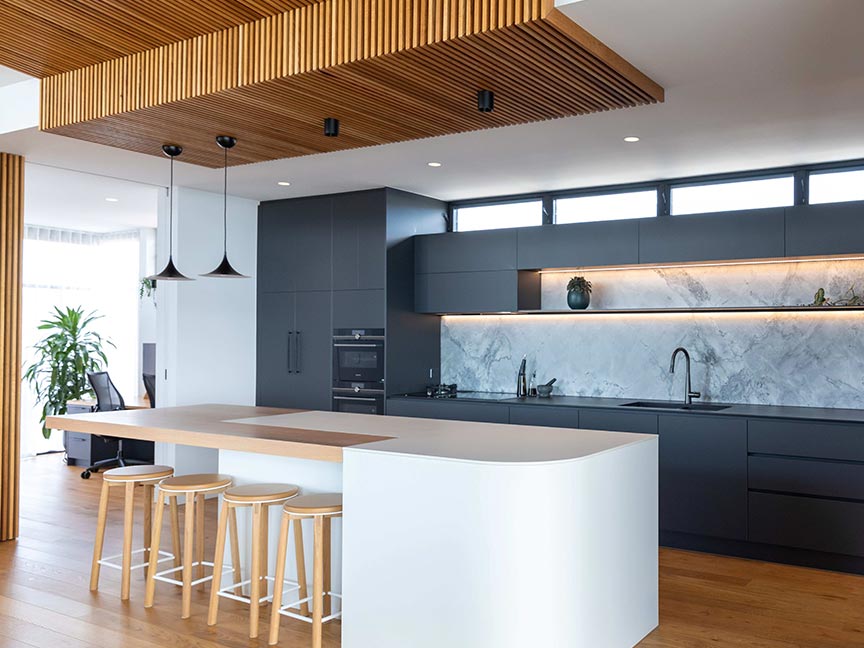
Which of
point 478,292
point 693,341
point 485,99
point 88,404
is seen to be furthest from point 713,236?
point 88,404

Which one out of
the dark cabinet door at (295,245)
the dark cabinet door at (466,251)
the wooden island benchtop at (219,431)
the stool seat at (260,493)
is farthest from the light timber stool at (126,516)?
the dark cabinet door at (466,251)

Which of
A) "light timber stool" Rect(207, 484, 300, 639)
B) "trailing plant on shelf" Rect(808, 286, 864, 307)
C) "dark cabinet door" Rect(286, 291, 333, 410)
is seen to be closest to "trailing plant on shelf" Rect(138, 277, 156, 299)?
"dark cabinet door" Rect(286, 291, 333, 410)

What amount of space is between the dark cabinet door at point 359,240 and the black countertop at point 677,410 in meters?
1.00

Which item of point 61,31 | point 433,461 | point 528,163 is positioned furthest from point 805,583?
point 61,31

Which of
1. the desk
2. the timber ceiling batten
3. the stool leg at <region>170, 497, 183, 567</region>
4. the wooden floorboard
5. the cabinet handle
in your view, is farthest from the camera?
the desk

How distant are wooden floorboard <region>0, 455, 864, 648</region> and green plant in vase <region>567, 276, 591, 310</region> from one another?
1.81m

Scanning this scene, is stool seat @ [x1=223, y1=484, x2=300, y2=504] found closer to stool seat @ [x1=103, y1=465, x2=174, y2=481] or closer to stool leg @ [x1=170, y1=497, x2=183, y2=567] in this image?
stool seat @ [x1=103, y1=465, x2=174, y2=481]

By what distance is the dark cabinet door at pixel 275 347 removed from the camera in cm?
674

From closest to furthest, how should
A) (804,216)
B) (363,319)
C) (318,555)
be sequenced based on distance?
(318,555)
(804,216)
(363,319)

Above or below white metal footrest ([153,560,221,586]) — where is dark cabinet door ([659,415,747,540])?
above

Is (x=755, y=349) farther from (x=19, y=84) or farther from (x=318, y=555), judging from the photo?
(x=19, y=84)

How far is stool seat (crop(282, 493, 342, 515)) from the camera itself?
3295mm

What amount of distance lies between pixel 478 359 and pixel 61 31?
407 cm

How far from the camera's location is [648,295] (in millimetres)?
5742
